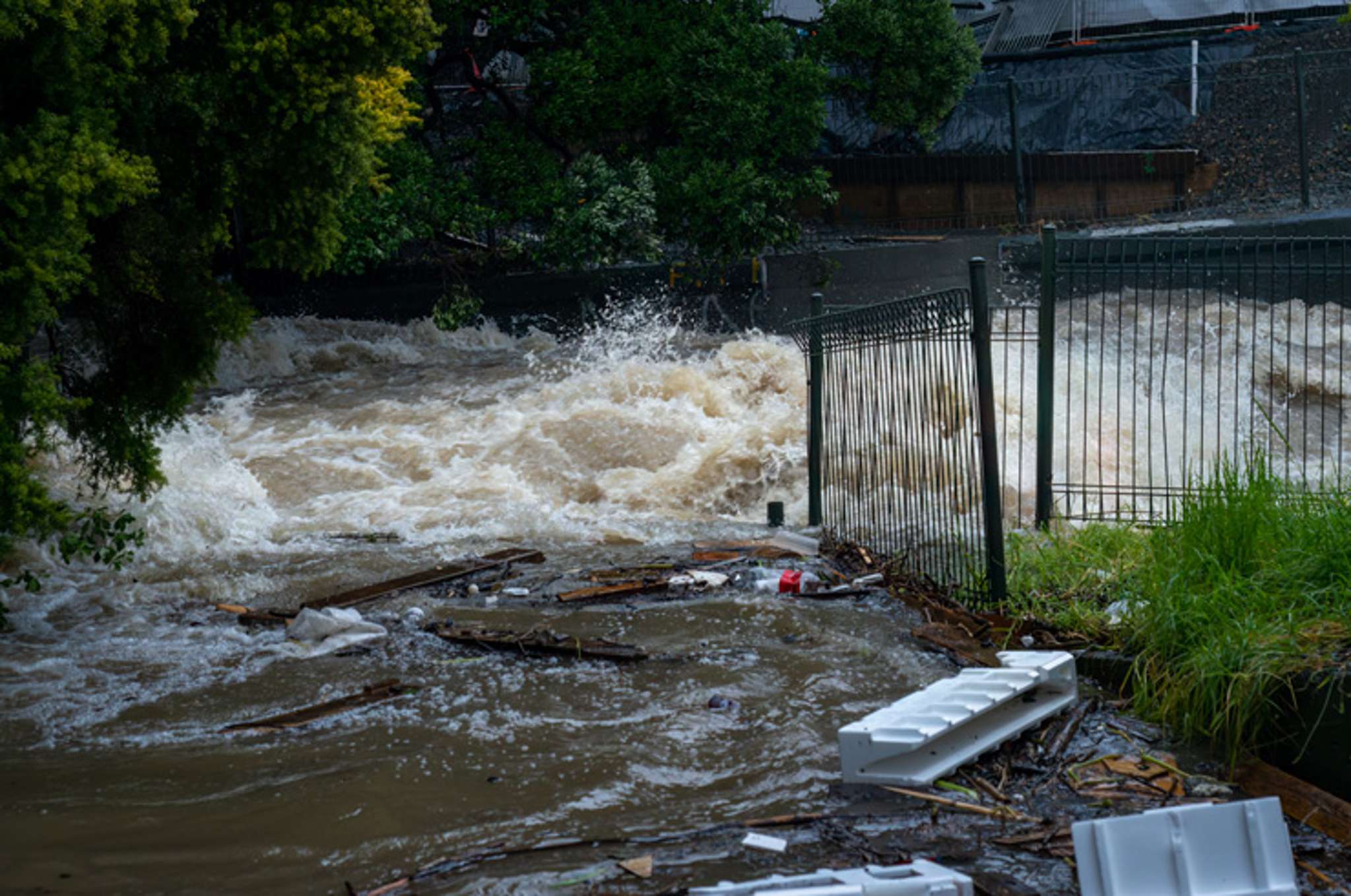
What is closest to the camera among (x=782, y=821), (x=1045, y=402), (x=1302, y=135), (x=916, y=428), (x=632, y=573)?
(x=782, y=821)

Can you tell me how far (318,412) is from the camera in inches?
625

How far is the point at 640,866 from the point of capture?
3.98 m

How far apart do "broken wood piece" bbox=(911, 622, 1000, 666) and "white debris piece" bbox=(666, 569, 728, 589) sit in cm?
170

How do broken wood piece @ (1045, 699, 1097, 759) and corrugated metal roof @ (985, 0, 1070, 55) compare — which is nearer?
broken wood piece @ (1045, 699, 1097, 759)

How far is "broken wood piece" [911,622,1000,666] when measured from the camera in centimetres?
609

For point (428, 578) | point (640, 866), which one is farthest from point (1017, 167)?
point (640, 866)

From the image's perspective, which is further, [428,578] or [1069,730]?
[428,578]

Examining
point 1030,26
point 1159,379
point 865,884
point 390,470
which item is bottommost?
point 865,884

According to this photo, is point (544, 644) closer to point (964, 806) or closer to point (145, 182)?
point (964, 806)

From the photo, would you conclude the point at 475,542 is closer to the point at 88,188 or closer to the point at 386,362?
the point at 88,188

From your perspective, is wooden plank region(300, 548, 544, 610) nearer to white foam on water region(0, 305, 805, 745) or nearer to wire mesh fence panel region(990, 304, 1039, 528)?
white foam on water region(0, 305, 805, 745)

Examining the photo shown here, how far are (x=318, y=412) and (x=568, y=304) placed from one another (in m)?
5.41

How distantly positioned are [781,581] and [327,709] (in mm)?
3026

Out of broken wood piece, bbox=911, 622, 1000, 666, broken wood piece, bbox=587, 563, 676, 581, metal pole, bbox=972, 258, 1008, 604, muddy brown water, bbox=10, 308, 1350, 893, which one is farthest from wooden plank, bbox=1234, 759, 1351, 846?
broken wood piece, bbox=587, 563, 676, 581
